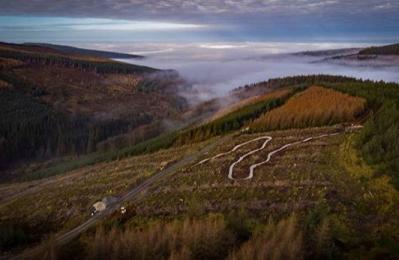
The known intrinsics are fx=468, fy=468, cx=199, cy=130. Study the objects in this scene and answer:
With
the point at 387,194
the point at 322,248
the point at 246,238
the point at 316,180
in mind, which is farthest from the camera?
the point at 316,180

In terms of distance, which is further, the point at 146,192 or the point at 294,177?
the point at 146,192

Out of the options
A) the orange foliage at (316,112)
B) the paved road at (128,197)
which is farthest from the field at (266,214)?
the orange foliage at (316,112)

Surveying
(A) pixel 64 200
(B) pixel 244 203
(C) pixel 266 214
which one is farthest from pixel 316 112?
(A) pixel 64 200

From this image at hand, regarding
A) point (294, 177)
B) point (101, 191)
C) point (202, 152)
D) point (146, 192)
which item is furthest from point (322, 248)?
point (202, 152)

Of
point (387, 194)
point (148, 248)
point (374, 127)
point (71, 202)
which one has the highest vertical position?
point (374, 127)

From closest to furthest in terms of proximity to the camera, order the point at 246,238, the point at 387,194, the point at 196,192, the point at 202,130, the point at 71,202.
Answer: the point at 246,238
the point at 387,194
the point at 196,192
the point at 71,202
the point at 202,130

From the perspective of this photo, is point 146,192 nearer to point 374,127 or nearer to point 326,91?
point 374,127

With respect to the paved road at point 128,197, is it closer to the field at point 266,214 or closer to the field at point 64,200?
the field at point 64,200
